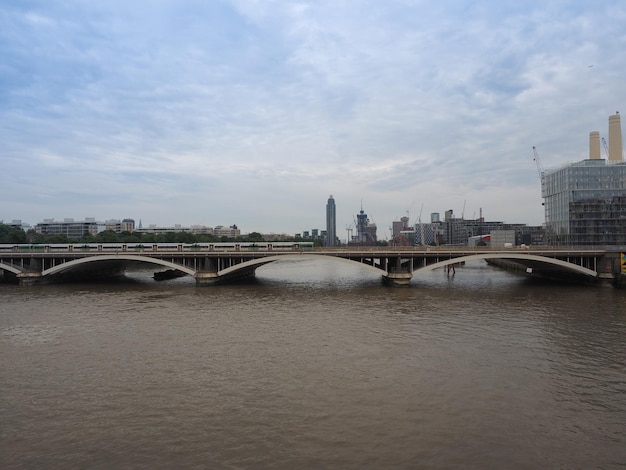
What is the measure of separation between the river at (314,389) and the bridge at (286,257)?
803 inches

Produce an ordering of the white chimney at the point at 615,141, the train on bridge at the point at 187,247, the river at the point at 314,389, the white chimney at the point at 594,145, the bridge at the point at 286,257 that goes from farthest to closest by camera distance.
Result: the white chimney at the point at 594,145 < the white chimney at the point at 615,141 < the train on bridge at the point at 187,247 < the bridge at the point at 286,257 < the river at the point at 314,389

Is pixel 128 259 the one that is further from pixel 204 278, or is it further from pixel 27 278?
pixel 27 278

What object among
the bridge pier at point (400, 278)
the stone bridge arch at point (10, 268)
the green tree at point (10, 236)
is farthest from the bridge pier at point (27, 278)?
the green tree at point (10, 236)

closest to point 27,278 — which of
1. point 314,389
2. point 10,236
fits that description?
point 314,389

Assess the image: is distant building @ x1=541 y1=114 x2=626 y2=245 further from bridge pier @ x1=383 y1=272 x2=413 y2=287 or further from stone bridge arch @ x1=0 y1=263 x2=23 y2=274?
stone bridge arch @ x1=0 y1=263 x2=23 y2=274

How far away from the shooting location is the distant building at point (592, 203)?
99.9 metres

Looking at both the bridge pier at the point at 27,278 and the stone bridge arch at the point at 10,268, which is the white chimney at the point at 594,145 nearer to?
the bridge pier at the point at 27,278

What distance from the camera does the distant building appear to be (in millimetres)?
99875

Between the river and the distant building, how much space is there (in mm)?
75804

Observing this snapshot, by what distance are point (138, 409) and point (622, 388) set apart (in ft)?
76.3

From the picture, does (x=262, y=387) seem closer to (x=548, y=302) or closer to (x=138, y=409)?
(x=138, y=409)

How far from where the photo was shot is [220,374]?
21.6 m

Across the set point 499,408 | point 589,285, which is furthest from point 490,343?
point 589,285

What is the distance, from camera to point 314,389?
63.5 ft
